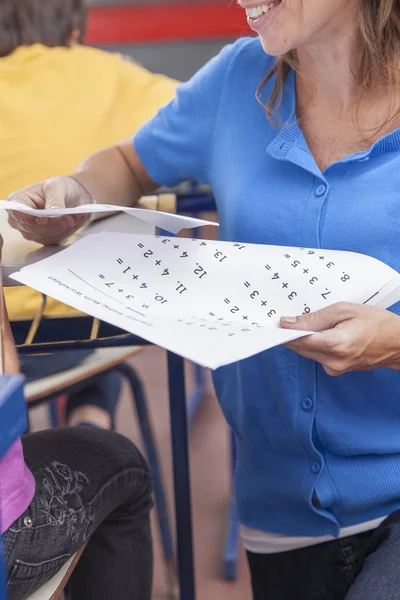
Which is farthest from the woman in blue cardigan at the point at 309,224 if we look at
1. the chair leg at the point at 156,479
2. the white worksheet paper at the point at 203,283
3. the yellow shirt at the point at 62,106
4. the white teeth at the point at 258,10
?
the chair leg at the point at 156,479

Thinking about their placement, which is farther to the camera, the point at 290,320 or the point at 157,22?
the point at 157,22

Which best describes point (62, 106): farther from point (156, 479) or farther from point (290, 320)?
point (290, 320)

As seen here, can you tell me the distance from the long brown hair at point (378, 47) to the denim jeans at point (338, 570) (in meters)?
0.52

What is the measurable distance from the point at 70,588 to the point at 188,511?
0.27 meters

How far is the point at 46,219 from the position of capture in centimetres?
116

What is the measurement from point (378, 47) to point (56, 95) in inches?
31.8

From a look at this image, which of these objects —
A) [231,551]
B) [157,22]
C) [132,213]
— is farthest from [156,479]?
[157,22]

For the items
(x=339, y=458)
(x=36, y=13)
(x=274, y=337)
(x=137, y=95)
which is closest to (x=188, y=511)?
(x=339, y=458)

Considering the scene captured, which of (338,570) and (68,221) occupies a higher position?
(68,221)

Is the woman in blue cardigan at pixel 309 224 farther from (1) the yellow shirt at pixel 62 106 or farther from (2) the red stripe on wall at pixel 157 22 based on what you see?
(2) the red stripe on wall at pixel 157 22

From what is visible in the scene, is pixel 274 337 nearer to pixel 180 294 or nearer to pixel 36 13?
pixel 180 294

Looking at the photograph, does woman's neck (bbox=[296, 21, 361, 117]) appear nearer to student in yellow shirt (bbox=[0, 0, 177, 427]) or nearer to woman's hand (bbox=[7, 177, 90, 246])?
woman's hand (bbox=[7, 177, 90, 246])

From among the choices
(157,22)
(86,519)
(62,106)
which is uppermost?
(62,106)

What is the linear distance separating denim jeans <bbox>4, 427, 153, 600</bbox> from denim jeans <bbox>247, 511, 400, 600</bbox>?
0.17 metres
